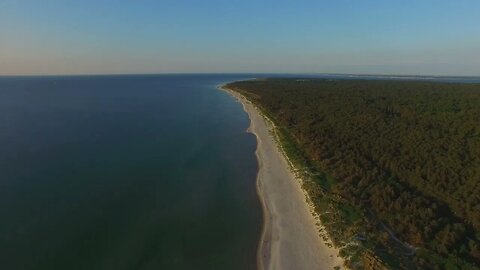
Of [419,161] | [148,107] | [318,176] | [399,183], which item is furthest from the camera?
[148,107]

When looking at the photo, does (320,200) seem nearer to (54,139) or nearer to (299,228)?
(299,228)

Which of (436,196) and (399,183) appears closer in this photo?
(436,196)

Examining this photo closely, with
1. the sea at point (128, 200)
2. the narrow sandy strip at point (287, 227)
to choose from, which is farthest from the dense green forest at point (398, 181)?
the sea at point (128, 200)

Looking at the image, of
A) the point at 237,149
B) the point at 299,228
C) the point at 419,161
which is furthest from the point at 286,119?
the point at 299,228

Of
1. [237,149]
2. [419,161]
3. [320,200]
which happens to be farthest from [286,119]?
[320,200]

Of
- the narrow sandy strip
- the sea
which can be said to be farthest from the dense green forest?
the sea

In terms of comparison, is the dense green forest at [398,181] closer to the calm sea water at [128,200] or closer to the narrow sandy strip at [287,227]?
the narrow sandy strip at [287,227]

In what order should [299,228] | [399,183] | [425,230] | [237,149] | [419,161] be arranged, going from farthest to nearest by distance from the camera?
[237,149]
[419,161]
[399,183]
[299,228]
[425,230]

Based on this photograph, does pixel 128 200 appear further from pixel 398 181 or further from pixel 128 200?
pixel 398 181
